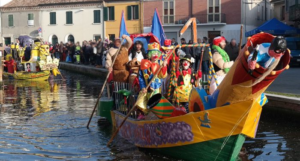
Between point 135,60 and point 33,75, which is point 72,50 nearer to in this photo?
point 33,75

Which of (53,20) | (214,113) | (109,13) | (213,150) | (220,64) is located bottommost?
(213,150)

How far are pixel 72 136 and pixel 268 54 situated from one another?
6080 millimetres

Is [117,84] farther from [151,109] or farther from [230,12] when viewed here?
[230,12]

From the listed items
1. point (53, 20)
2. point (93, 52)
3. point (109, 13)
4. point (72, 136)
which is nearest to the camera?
point (72, 136)

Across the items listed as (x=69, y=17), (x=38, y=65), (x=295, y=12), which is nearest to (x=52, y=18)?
(x=69, y=17)

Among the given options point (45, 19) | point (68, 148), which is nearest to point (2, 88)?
point (68, 148)

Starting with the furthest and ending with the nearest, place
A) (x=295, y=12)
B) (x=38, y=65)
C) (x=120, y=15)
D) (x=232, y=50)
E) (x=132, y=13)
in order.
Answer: (x=120, y=15), (x=132, y=13), (x=295, y=12), (x=38, y=65), (x=232, y=50)

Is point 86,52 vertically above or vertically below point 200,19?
below

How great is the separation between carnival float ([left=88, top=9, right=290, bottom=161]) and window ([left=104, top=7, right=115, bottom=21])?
42.8m

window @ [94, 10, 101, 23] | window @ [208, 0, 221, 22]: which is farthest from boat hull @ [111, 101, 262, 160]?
window @ [94, 10, 101, 23]

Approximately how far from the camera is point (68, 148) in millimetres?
10234

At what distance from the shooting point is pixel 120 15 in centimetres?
5181

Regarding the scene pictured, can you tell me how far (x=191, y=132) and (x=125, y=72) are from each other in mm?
4452

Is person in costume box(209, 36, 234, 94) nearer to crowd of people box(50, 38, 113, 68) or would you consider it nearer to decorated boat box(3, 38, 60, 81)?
decorated boat box(3, 38, 60, 81)
